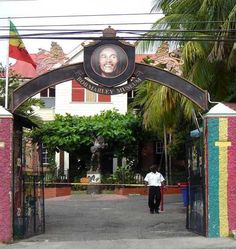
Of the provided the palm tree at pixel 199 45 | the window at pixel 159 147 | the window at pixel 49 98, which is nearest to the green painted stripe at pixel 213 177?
the palm tree at pixel 199 45

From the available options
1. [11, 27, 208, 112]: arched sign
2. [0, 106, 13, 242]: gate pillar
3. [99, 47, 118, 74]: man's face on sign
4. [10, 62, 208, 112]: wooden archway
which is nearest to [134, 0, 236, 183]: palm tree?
[10, 62, 208, 112]: wooden archway

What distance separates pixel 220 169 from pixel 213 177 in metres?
0.26

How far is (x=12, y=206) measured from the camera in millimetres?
13742

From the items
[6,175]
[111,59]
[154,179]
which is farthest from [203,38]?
[6,175]

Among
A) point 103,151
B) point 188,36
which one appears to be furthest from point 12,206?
point 103,151

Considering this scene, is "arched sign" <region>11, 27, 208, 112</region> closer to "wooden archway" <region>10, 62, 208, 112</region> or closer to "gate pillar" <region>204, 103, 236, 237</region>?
"wooden archway" <region>10, 62, 208, 112</region>

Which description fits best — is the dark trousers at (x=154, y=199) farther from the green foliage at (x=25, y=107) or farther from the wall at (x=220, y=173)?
the green foliage at (x=25, y=107)

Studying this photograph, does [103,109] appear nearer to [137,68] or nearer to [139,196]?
[139,196]

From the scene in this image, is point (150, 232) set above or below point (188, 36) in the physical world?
below

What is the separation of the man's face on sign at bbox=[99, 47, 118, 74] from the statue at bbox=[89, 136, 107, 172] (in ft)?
58.5

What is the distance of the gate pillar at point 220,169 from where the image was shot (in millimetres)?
13906

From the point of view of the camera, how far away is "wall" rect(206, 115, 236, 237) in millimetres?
13906

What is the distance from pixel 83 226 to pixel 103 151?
686 inches

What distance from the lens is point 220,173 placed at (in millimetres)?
13984
